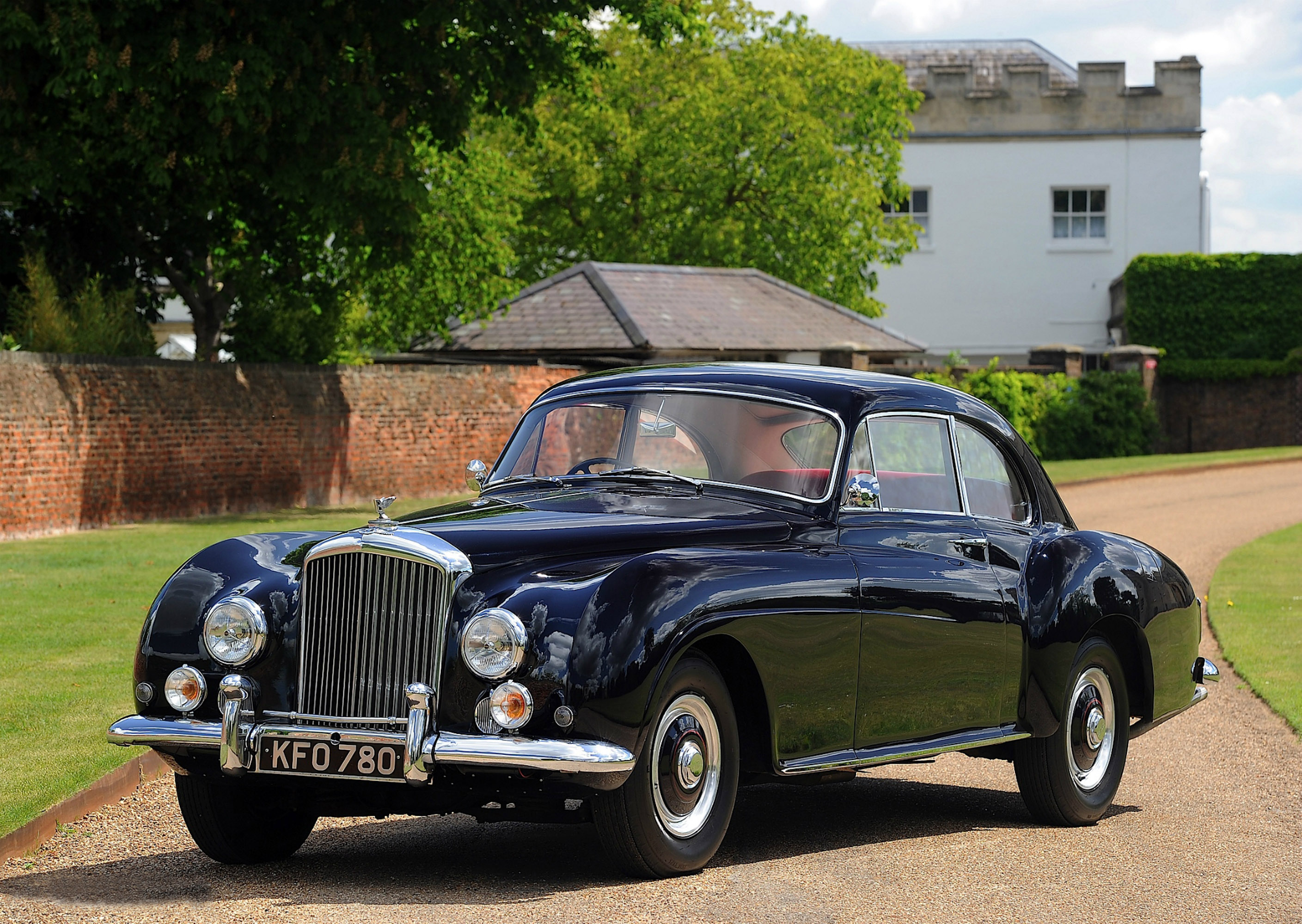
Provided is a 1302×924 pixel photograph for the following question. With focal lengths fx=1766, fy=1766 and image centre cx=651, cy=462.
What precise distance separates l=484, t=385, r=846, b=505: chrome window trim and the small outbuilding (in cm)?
2604

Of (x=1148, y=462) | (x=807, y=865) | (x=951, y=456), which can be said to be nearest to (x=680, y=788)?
(x=807, y=865)

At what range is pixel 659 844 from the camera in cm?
601

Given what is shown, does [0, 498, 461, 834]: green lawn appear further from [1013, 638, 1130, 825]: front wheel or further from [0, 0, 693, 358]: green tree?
[0, 0, 693, 358]: green tree

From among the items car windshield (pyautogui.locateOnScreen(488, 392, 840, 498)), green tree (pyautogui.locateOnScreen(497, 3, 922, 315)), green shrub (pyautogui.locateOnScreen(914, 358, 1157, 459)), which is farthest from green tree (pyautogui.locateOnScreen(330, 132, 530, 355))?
car windshield (pyautogui.locateOnScreen(488, 392, 840, 498))

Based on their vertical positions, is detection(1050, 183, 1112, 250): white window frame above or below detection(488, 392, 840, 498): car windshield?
above

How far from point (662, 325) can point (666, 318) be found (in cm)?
66

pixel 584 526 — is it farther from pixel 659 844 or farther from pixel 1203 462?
pixel 1203 462

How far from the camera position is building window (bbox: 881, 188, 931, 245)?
2137 inches

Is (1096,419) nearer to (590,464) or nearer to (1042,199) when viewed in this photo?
(1042,199)

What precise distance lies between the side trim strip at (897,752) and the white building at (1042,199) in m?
46.9

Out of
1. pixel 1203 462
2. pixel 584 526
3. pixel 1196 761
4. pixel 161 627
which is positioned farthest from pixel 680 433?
pixel 1203 462

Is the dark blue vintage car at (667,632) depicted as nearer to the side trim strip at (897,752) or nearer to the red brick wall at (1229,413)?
the side trim strip at (897,752)

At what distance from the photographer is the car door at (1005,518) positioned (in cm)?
764

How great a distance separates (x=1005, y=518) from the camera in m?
8.05
